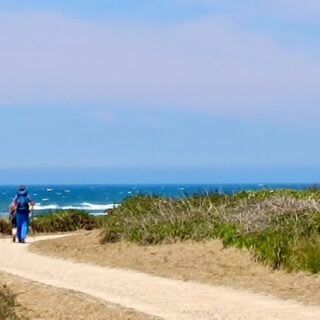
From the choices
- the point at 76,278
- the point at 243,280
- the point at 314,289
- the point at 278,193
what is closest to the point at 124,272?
the point at 76,278

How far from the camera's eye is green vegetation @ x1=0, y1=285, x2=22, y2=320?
15.3m

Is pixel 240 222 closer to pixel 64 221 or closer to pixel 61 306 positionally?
pixel 61 306

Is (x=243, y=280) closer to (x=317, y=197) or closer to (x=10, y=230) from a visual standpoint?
(x=317, y=197)

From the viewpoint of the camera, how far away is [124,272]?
73.3 feet

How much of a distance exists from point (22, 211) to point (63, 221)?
6.23 metres

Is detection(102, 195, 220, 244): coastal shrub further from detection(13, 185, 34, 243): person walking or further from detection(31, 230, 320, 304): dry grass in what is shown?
detection(13, 185, 34, 243): person walking

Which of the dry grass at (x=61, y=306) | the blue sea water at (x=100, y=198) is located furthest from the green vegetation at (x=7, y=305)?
the blue sea water at (x=100, y=198)

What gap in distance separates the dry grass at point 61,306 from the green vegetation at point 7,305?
157 millimetres

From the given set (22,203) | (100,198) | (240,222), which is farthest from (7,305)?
(100,198)

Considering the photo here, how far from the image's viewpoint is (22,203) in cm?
3080

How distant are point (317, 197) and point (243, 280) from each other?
7427 millimetres

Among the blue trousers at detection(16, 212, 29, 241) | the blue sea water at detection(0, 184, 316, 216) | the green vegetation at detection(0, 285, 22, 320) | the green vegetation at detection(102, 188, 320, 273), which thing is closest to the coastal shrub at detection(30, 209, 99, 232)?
the blue sea water at detection(0, 184, 316, 216)

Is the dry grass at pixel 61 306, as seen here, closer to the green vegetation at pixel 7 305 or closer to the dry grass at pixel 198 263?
the green vegetation at pixel 7 305

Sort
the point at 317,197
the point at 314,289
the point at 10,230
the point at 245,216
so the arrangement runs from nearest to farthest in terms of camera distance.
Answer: the point at 314,289 → the point at 245,216 → the point at 317,197 → the point at 10,230
